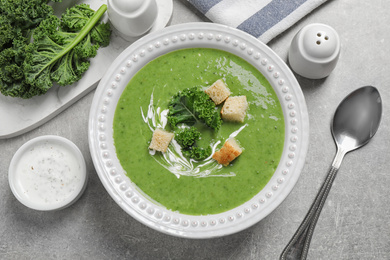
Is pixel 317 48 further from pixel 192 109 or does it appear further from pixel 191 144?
pixel 191 144

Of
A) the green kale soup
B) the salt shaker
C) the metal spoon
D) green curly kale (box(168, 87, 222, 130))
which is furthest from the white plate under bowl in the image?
the metal spoon

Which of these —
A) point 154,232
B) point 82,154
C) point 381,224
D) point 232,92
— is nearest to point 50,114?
point 82,154

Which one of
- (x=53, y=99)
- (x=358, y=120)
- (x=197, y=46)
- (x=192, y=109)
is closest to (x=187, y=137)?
(x=192, y=109)

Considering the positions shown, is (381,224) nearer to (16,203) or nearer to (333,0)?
(333,0)

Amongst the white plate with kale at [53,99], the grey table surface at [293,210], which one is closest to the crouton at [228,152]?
the grey table surface at [293,210]

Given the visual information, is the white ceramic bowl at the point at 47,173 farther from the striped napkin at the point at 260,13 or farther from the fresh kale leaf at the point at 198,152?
the striped napkin at the point at 260,13
